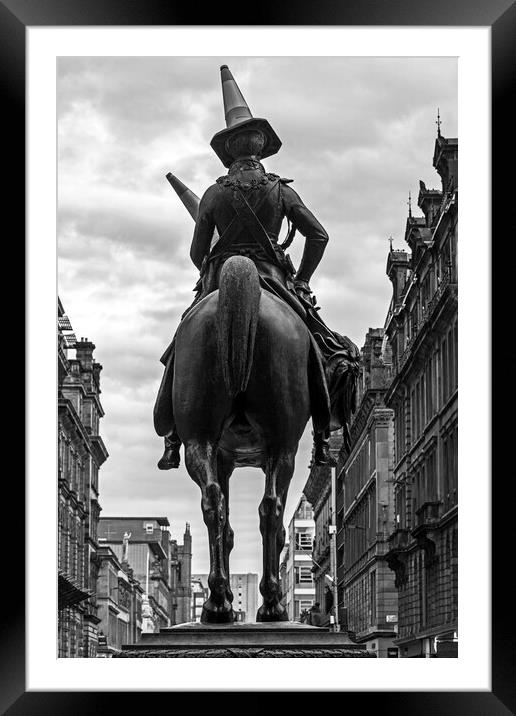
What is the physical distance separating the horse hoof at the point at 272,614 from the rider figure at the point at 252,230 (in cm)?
117

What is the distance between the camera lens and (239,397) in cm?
855

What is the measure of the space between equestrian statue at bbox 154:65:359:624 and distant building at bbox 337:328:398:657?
188 ft

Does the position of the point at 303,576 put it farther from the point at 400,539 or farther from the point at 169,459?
the point at 169,459

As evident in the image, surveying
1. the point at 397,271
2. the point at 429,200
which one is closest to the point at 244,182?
the point at 429,200

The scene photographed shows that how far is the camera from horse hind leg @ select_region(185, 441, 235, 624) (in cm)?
834

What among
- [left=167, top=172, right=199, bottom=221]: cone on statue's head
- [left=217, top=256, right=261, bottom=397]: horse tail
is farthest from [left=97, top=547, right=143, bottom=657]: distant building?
[left=217, top=256, right=261, bottom=397]: horse tail

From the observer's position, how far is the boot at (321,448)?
912 cm

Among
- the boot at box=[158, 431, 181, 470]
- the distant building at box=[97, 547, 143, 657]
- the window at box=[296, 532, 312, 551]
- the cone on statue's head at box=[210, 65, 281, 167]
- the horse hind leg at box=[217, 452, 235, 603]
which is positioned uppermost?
the cone on statue's head at box=[210, 65, 281, 167]

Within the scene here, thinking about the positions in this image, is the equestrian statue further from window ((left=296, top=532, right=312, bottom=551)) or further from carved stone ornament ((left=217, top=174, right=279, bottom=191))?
window ((left=296, top=532, right=312, bottom=551))

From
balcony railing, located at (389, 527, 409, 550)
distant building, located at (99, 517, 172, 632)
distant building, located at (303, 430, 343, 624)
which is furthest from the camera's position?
distant building, located at (99, 517, 172, 632)

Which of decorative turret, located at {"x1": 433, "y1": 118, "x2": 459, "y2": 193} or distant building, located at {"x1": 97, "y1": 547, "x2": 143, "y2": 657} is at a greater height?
decorative turret, located at {"x1": 433, "y1": 118, "x2": 459, "y2": 193}

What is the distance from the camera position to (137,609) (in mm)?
125750

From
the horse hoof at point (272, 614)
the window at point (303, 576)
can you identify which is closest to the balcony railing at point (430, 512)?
the horse hoof at point (272, 614)

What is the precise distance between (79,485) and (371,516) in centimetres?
1827
